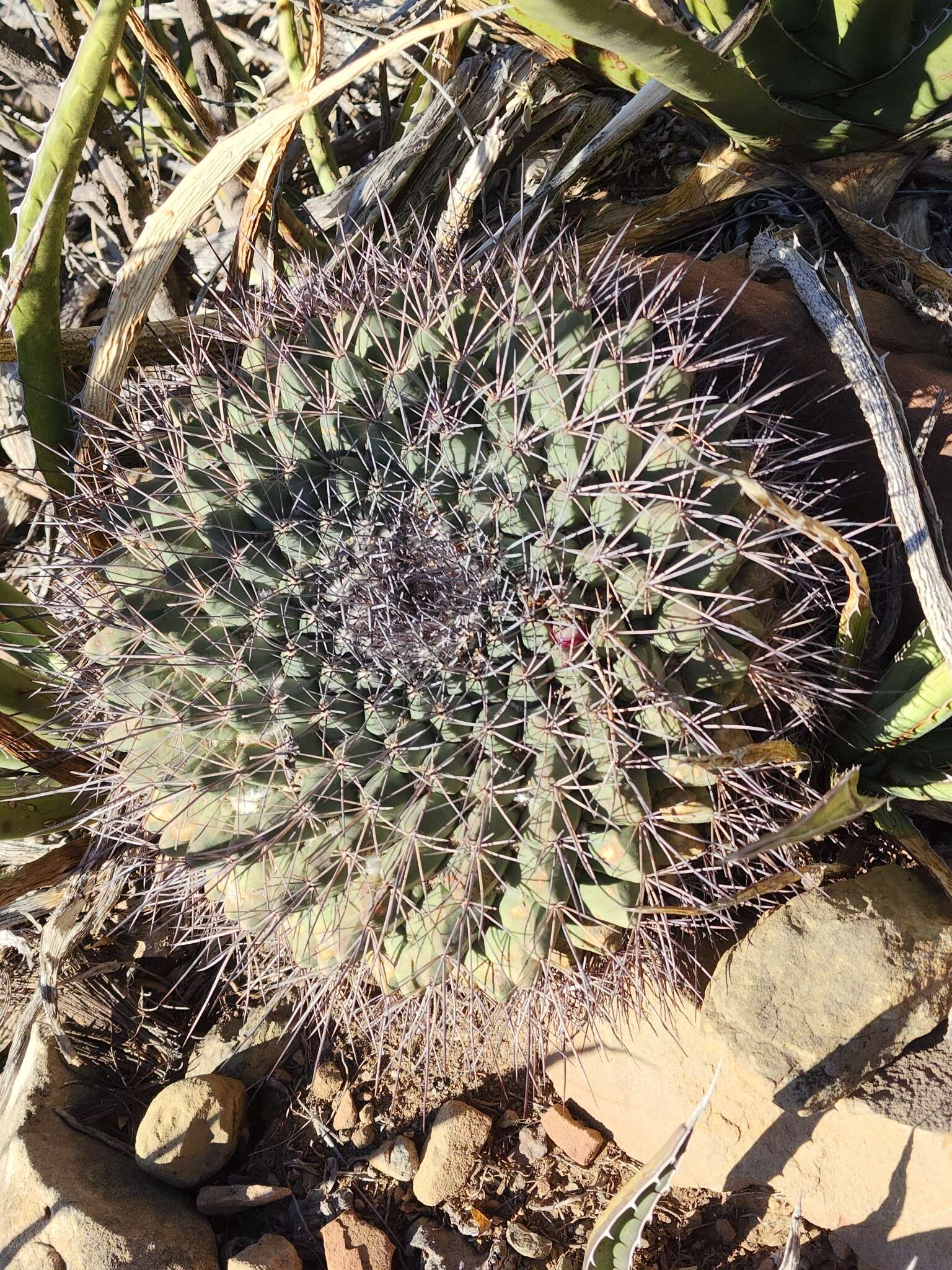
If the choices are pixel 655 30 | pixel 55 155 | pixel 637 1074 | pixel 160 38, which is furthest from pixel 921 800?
pixel 160 38

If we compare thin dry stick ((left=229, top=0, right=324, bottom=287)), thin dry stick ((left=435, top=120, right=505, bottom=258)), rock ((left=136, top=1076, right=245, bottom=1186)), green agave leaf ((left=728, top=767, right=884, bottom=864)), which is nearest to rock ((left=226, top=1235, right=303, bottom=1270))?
rock ((left=136, top=1076, right=245, bottom=1186))

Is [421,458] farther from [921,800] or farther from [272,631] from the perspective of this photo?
[921,800]

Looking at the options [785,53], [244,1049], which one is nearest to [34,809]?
[244,1049]

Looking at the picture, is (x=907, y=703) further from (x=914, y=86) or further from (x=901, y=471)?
(x=914, y=86)

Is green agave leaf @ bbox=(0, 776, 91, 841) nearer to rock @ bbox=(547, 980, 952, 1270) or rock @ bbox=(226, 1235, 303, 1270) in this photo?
rock @ bbox=(226, 1235, 303, 1270)

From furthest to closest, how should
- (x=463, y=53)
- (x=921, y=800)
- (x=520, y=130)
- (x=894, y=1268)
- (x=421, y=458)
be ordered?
(x=463, y=53) → (x=520, y=130) → (x=921, y=800) → (x=894, y=1268) → (x=421, y=458)
